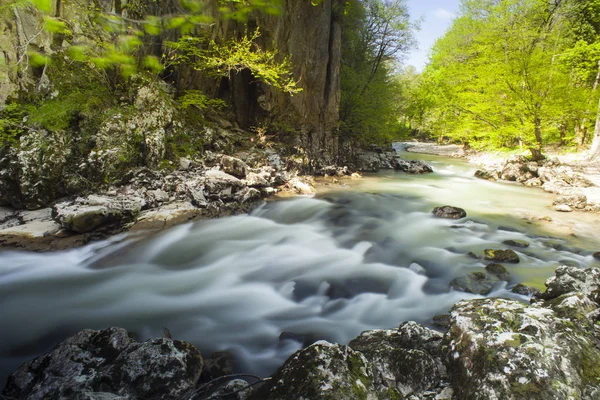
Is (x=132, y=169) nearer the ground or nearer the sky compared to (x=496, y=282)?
nearer the sky

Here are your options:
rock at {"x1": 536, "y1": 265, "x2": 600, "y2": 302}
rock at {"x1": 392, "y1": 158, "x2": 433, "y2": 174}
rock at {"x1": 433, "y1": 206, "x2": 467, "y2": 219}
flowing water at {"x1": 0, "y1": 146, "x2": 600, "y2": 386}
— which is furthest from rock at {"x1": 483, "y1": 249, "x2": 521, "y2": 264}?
rock at {"x1": 392, "y1": 158, "x2": 433, "y2": 174}

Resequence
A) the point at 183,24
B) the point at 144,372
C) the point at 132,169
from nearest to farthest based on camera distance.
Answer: the point at 183,24, the point at 144,372, the point at 132,169

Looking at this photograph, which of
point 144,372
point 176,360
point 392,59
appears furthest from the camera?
point 392,59

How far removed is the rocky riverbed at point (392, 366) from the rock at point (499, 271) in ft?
6.48

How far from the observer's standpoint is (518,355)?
2.15m

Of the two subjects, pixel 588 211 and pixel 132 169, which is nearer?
pixel 132 169

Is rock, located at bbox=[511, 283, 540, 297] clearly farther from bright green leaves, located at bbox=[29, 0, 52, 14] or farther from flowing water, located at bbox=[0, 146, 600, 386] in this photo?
bright green leaves, located at bbox=[29, 0, 52, 14]

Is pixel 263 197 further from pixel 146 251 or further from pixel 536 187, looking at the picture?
pixel 536 187

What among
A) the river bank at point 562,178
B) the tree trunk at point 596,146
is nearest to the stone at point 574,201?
the river bank at point 562,178

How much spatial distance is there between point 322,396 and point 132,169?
7437 mm

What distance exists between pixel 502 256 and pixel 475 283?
4.59ft

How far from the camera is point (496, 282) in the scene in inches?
200

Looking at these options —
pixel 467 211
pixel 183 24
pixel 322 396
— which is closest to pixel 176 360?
pixel 322 396

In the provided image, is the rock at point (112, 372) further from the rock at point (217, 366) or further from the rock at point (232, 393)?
the rock at point (232, 393)
